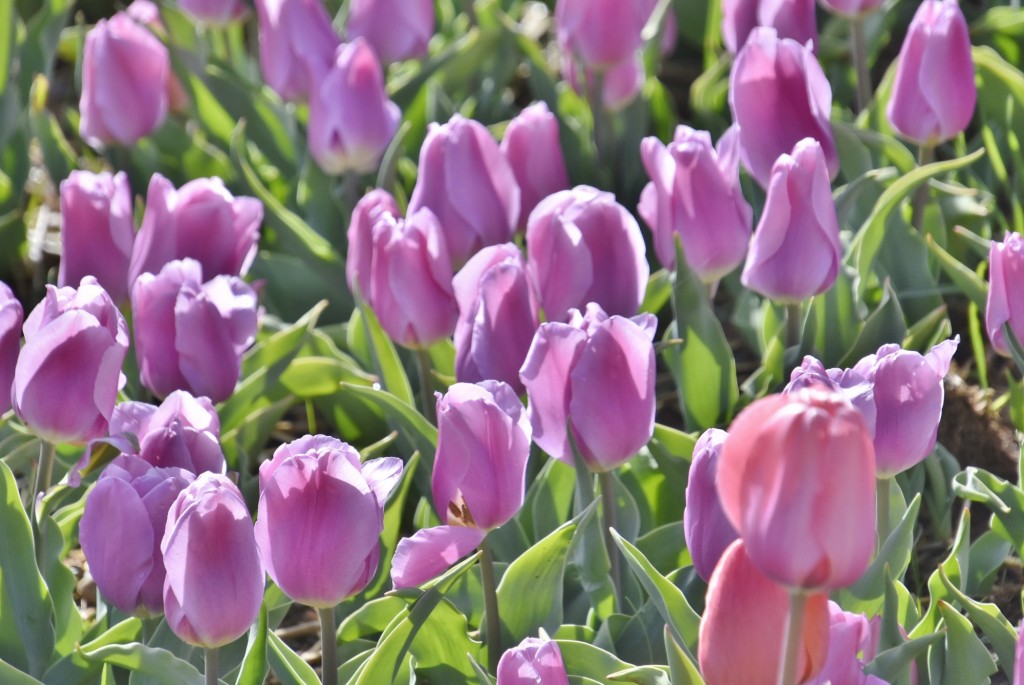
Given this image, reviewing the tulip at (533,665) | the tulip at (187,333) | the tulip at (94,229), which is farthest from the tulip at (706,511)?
the tulip at (94,229)

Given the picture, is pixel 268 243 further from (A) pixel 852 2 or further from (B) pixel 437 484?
(B) pixel 437 484

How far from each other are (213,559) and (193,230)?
0.68m

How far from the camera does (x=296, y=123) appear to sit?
193cm

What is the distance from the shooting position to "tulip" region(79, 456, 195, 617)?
944 mm

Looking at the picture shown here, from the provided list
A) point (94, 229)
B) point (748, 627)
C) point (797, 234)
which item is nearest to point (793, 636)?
point (748, 627)

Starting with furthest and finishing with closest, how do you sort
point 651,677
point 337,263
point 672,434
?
point 337,263
point 672,434
point 651,677

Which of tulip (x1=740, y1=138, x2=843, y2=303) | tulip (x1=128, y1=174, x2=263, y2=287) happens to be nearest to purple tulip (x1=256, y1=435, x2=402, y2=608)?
tulip (x1=740, y1=138, x2=843, y2=303)

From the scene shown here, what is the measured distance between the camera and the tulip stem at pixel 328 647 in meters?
0.97

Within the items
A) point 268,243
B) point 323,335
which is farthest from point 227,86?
point 323,335

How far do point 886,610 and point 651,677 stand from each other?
17 cm

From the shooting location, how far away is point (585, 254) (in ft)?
3.89

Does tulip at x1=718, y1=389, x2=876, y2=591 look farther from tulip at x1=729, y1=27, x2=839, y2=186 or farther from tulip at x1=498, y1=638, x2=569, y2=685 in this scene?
tulip at x1=729, y1=27, x2=839, y2=186

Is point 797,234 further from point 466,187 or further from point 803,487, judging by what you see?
point 803,487

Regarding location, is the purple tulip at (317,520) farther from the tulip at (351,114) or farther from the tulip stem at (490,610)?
the tulip at (351,114)
